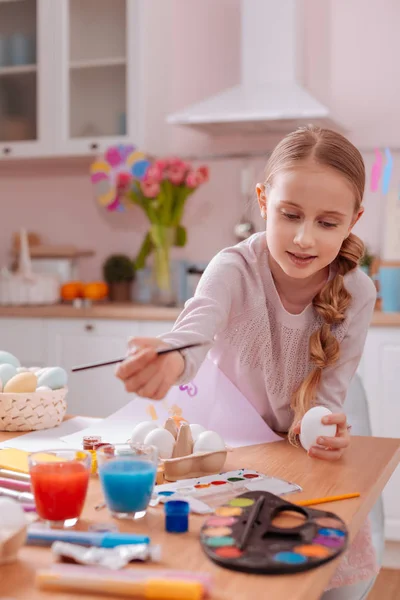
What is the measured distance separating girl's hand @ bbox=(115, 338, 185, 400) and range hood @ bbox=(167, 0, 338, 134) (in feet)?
7.27

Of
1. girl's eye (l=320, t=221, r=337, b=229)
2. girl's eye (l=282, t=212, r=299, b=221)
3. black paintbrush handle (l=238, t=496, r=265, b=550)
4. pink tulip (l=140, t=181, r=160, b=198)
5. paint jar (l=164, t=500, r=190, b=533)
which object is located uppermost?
pink tulip (l=140, t=181, r=160, b=198)

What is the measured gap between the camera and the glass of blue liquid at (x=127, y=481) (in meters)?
1.01

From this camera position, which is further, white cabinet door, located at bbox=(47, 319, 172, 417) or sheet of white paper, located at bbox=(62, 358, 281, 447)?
white cabinet door, located at bbox=(47, 319, 172, 417)

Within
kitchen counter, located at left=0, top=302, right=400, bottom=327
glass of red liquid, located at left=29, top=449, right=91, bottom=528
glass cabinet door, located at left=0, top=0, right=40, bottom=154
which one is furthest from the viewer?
glass cabinet door, located at left=0, top=0, right=40, bottom=154

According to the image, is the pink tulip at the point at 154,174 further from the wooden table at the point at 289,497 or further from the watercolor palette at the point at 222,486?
the watercolor palette at the point at 222,486

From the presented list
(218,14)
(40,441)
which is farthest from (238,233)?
(40,441)

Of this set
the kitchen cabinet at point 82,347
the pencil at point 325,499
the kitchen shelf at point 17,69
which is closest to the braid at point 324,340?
the pencil at point 325,499

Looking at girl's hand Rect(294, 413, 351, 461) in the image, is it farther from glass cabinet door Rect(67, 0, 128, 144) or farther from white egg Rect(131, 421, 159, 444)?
glass cabinet door Rect(67, 0, 128, 144)

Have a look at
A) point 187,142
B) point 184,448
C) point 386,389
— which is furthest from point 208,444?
point 187,142

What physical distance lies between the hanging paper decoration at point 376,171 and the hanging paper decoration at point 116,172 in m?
0.96

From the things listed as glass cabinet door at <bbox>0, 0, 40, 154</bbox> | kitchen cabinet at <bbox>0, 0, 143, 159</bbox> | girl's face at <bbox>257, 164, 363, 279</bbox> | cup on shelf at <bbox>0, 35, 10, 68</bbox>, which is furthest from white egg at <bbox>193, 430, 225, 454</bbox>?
cup on shelf at <bbox>0, 35, 10, 68</bbox>

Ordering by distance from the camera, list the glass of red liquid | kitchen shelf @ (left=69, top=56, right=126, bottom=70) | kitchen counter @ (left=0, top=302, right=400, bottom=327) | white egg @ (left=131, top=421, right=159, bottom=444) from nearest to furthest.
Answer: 1. the glass of red liquid
2. white egg @ (left=131, top=421, right=159, bottom=444)
3. kitchen counter @ (left=0, top=302, right=400, bottom=327)
4. kitchen shelf @ (left=69, top=56, right=126, bottom=70)

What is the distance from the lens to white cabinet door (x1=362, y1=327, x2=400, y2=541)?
302 centimetres

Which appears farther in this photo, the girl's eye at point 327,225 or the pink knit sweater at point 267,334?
the pink knit sweater at point 267,334
